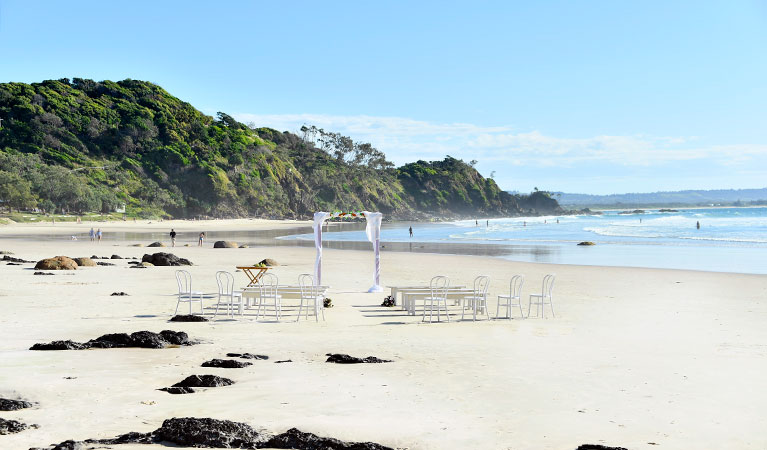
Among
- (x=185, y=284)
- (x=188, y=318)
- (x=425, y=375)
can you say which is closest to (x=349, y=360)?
(x=425, y=375)

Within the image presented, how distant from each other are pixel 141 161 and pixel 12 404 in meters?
106

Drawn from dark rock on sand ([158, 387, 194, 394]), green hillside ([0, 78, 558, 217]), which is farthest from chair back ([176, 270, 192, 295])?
green hillside ([0, 78, 558, 217])

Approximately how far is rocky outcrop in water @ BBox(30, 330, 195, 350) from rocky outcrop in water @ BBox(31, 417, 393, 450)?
400 cm

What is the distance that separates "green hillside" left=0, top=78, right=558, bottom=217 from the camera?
82.6 meters

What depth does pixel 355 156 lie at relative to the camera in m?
168

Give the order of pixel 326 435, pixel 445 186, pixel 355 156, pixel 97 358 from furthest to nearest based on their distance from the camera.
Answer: pixel 445 186 < pixel 355 156 < pixel 97 358 < pixel 326 435

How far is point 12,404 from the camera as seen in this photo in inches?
239

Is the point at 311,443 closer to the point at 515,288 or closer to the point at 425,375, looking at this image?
the point at 425,375

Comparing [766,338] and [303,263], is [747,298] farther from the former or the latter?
[303,263]

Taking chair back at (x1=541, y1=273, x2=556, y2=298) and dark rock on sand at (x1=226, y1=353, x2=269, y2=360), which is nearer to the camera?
dark rock on sand at (x1=226, y1=353, x2=269, y2=360)

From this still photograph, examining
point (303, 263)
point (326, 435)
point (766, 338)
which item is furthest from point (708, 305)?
point (303, 263)

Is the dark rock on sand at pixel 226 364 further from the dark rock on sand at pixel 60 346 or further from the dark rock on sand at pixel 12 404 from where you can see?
the dark rock on sand at pixel 12 404

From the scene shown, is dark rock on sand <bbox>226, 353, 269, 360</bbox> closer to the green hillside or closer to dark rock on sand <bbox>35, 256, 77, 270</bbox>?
dark rock on sand <bbox>35, 256, 77, 270</bbox>

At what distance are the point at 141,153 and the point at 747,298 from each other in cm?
10433
